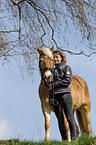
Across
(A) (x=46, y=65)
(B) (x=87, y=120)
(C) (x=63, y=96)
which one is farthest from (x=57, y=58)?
(B) (x=87, y=120)

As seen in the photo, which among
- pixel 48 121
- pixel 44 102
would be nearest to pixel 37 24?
pixel 44 102

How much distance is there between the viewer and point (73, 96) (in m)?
5.26

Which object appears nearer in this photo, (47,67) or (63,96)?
(47,67)

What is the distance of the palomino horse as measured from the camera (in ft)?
14.0

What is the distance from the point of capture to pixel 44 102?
4.66 metres

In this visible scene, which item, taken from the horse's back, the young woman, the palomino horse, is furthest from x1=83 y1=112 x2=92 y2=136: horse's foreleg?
the young woman

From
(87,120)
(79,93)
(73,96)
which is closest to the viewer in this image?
(73,96)

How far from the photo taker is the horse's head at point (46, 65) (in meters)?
4.21

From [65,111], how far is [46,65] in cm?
86

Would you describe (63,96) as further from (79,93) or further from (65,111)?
(79,93)

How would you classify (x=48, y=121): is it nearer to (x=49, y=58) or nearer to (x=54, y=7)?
(x=49, y=58)

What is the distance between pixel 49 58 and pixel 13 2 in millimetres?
1666

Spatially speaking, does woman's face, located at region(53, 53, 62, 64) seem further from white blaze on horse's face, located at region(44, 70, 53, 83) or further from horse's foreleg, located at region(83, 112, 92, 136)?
horse's foreleg, located at region(83, 112, 92, 136)

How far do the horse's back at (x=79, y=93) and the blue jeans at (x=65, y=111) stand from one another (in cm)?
74
